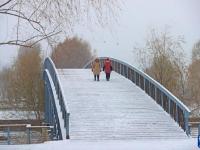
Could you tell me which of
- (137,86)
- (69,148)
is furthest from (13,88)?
(69,148)

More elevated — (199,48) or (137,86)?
(199,48)

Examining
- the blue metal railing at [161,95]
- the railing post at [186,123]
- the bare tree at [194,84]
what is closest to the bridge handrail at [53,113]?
the blue metal railing at [161,95]

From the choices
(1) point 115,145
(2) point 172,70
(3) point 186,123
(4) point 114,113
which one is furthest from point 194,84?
(1) point 115,145

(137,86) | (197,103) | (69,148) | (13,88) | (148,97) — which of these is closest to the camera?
(69,148)

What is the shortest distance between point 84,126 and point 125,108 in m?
2.88

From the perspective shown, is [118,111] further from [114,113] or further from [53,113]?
[53,113]

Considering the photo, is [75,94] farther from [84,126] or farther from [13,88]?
[13,88]

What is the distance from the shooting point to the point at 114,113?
813 inches

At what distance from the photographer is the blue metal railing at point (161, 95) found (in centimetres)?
1975

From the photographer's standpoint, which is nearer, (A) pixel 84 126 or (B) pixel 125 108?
(A) pixel 84 126

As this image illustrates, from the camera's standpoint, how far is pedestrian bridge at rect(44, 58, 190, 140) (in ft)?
61.1

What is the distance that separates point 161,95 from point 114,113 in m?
2.79

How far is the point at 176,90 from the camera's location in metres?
41.6

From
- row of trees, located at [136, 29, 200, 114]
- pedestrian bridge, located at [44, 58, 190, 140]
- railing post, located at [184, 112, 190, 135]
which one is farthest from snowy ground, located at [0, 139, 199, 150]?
row of trees, located at [136, 29, 200, 114]
